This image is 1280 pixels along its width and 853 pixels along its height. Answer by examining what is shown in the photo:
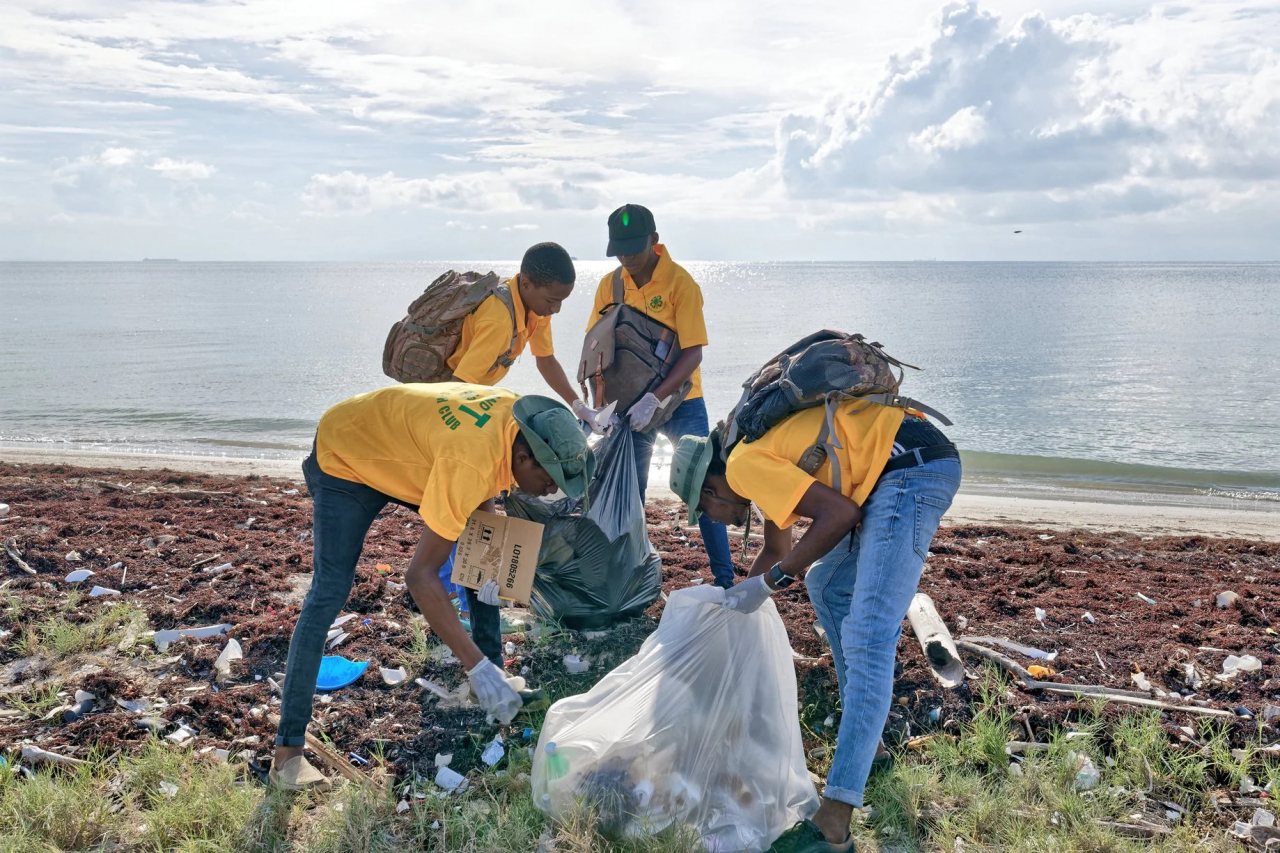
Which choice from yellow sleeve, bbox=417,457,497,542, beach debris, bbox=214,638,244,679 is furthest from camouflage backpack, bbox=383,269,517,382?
yellow sleeve, bbox=417,457,497,542

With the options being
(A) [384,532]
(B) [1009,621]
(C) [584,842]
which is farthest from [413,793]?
(A) [384,532]

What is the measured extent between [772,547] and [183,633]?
284 centimetres

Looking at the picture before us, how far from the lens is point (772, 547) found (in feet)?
11.4

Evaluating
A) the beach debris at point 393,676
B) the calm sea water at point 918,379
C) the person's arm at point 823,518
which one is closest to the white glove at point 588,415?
the beach debris at point 393,676

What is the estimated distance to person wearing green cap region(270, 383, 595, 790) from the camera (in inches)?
116

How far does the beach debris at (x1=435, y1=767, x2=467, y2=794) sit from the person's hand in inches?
44.9

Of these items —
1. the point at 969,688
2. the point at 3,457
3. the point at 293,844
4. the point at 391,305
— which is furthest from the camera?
the point at 391,305

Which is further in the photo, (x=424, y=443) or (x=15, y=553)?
(x=15, y=553)

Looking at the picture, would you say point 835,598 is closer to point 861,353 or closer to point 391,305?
point 861,353

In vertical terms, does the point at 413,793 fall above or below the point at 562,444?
below

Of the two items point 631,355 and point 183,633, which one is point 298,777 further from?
point 631,355

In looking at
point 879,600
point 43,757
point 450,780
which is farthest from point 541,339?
point 43,757

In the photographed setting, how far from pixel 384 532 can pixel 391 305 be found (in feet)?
154

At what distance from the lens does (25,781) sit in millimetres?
3180
